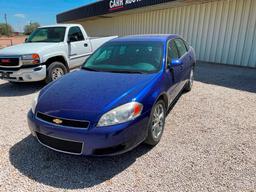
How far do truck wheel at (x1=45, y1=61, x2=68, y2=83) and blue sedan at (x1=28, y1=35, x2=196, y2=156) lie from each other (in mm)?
2651

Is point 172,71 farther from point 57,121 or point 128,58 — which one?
point 57,121

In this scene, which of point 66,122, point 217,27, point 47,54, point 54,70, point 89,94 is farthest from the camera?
point 217,27

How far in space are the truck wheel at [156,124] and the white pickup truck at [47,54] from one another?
12.8 ft

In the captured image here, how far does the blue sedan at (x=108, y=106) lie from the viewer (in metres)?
2.42

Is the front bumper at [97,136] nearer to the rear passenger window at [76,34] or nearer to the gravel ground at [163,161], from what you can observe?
the gravel ground at [163,161]

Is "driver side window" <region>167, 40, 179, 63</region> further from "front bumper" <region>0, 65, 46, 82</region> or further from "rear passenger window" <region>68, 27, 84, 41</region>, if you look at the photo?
"rear passenger window" <region>68, 27, 84, 41</region>

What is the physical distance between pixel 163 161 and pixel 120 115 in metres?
0.94

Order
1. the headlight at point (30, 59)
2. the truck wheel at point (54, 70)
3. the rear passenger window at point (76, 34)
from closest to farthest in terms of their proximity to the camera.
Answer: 1. the headlight at point (30, 59)
2. the truck wheel at point (54, 70)
3. the rear passenger window at point (76, 34)

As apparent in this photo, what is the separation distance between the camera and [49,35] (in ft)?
22.8

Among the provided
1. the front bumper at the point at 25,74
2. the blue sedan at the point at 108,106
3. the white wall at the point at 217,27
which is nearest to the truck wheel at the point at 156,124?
the blue sedan at the point at 108,106

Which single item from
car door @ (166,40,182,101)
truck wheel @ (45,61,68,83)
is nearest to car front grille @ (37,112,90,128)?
car door @ (166,40,182,101)

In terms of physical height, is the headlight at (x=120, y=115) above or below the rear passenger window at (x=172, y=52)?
below

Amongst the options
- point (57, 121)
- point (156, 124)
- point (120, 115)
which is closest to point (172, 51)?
point (156, 124)

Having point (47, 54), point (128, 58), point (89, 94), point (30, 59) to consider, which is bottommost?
point (89, 94)
